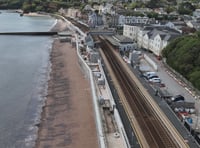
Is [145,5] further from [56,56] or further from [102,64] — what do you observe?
[102,64]

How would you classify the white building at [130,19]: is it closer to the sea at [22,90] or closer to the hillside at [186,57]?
the sea at [22,90]

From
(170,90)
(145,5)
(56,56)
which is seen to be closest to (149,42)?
(56,56)

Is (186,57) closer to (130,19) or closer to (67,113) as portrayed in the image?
(67,113)

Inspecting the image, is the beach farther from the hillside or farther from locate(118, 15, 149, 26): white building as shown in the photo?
locate(118, 15, 149, 26): white building

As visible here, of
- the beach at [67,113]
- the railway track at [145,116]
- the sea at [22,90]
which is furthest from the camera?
the sea at [22,90]

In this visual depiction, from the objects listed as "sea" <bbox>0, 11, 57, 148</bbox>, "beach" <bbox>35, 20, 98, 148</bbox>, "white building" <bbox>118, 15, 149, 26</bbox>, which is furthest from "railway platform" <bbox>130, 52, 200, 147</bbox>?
"white building" <bbox>118, 15, 149, 26</bbox>

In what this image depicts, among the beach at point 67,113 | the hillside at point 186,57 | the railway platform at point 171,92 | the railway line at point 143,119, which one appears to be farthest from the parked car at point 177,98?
the beach at point 67,113
